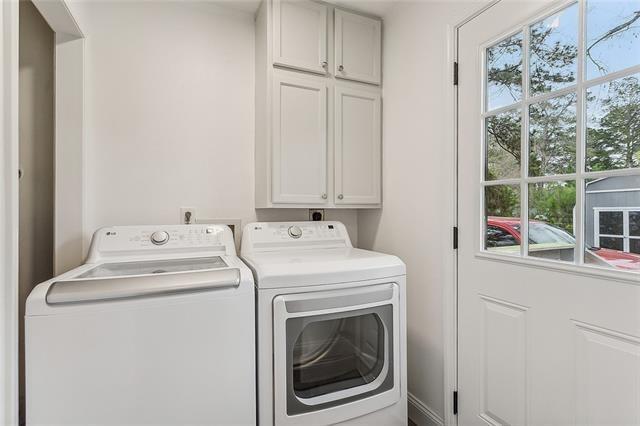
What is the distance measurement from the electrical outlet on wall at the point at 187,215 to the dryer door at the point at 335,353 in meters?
0.92

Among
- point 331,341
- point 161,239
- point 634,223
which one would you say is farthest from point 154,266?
point 634,223

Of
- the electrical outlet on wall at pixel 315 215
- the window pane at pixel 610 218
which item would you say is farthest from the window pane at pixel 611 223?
the electrical outlet on wall at pixel 315 215

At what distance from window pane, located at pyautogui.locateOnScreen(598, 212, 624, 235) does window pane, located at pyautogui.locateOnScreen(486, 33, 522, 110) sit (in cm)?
Result: 56

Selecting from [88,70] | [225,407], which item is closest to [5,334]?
[225,407]

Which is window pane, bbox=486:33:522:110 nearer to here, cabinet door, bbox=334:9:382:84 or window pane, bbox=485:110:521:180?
window pane, bbox=485:110:521:180

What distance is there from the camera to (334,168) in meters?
1.95

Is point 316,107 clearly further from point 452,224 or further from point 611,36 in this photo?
point 611,36

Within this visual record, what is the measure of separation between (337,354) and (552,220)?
1.02m

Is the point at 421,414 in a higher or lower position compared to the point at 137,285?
lower

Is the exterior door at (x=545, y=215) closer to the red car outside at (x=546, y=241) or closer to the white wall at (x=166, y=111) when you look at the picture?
the red car outside at (x=546, y=241)

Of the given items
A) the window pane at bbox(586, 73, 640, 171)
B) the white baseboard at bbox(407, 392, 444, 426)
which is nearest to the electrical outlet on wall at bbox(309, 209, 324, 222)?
the white baseboard at bbox(407, 392, 444, 426)

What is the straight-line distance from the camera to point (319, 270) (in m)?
1.33

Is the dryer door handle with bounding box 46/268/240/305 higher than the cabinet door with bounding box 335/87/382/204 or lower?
lower

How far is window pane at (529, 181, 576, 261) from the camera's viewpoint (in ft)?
3.67
